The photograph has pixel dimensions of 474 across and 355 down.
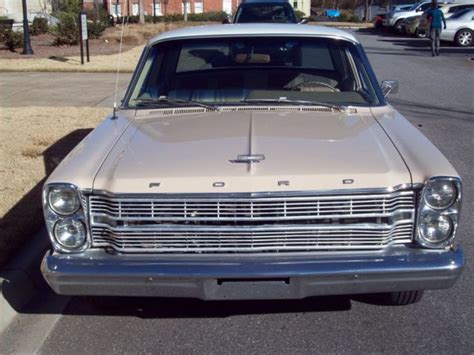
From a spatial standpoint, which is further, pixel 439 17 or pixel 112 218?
pixel 439 17

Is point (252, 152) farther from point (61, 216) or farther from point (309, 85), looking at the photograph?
point (309, 85)

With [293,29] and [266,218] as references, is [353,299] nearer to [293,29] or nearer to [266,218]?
[266,218]

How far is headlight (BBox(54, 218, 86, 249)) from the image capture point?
11.9ft

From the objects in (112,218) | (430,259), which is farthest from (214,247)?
(430,259)

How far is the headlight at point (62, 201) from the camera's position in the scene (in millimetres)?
3598

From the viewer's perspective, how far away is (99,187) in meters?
3.54

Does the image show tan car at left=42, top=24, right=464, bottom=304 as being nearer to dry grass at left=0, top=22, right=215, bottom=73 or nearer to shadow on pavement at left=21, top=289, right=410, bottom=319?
shadow on pavement at left=21, top=289, right=410, bottom=319

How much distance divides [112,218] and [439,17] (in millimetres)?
21066

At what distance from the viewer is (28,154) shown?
7750 mm

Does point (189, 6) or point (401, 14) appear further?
point (189, 6)

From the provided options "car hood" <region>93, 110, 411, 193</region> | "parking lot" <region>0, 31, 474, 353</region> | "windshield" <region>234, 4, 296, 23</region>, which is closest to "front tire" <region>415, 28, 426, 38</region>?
"windshield" <region>234, 4, 296, 23</region>

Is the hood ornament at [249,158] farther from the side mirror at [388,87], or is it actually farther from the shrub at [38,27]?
the shrub at [38,27]

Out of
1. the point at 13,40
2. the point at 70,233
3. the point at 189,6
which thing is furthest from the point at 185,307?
the point at 189,6

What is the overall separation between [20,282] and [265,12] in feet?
51.7
